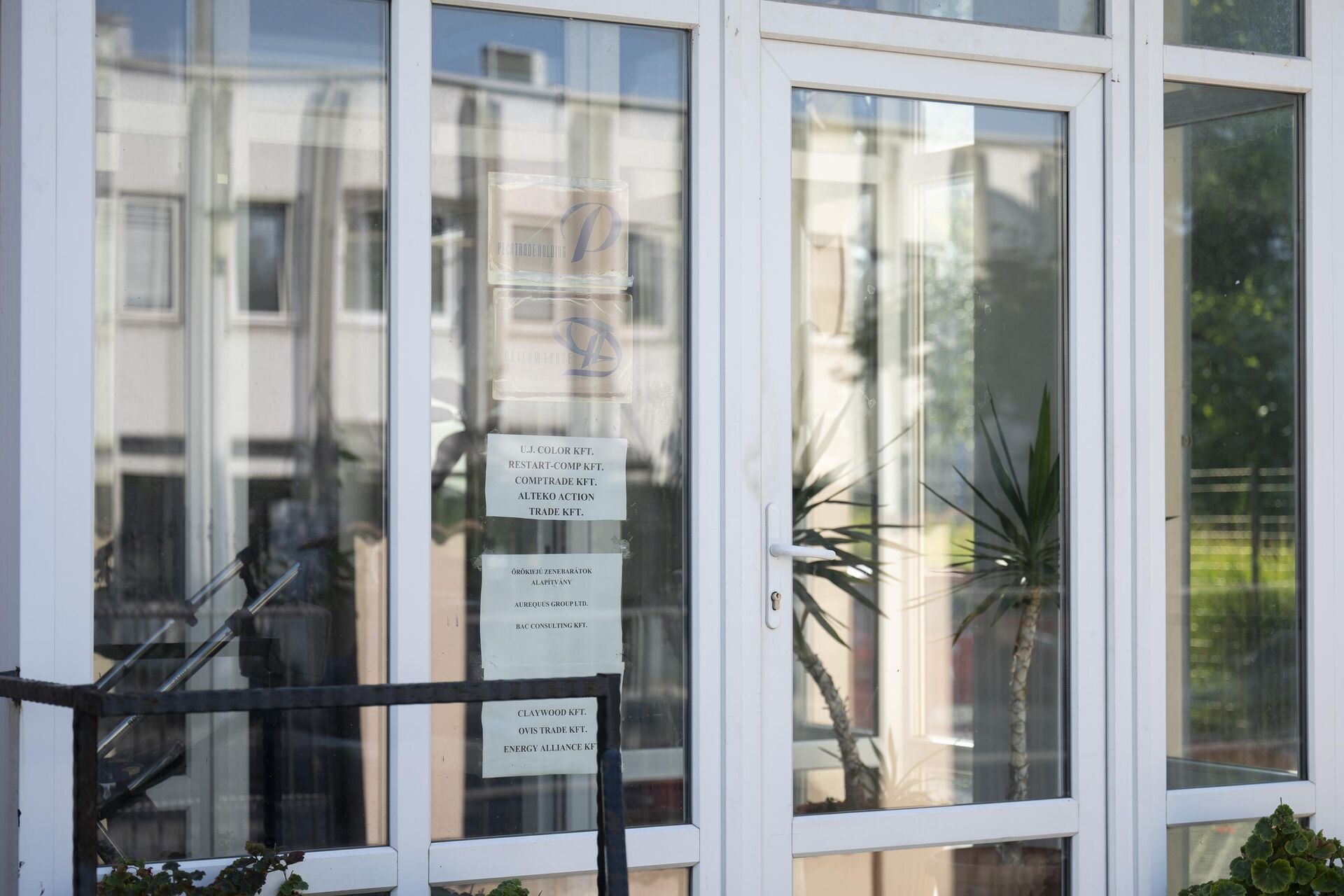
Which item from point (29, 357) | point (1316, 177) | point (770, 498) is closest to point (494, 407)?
point (770, 498)

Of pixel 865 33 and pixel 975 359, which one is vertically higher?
pixel 865 33

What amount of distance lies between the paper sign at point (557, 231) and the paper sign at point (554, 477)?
1.11 feet

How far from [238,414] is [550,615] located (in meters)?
0.75

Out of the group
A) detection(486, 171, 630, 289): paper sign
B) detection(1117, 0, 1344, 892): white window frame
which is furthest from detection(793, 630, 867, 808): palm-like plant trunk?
detection(486, 171, 630, 289): paper sign

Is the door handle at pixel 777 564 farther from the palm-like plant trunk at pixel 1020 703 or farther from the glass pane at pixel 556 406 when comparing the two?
the palm-like plant trunk at pixel 1020 703

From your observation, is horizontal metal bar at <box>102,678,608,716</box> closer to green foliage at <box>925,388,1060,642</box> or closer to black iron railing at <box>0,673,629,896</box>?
black iron railing at <box>0,673,629,896</box>

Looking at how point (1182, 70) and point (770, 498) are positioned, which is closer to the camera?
point (770, 498)

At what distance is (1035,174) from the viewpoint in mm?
3266

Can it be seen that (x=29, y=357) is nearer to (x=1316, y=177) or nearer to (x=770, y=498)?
(x=770, y=498)

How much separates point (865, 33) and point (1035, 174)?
0.54m

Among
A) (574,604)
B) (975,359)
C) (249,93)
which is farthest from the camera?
(975,359)

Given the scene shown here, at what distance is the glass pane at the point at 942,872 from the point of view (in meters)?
3.06

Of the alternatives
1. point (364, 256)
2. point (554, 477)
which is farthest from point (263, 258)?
point (554, 477)

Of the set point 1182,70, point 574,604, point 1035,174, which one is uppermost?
point 1182,70
